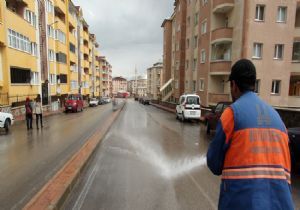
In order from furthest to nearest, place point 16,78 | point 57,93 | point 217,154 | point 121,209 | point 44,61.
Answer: point 57,93 < point 44,61 < point 16,78 < point 121,209 < point 217,154

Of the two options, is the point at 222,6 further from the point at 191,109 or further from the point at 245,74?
the point at 245,74

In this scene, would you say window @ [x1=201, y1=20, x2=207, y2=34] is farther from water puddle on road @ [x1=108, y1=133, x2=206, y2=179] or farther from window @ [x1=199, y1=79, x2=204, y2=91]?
water puddle on road @ [x1=108, y1=133, x2=206, y2=179]

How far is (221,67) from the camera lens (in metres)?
23.1

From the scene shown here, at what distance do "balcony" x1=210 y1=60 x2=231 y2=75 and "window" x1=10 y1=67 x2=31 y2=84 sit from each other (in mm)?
19977

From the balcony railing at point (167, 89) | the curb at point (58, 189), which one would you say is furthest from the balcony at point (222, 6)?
the curb at point (58, 189)

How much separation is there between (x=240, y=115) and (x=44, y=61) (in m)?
32.0

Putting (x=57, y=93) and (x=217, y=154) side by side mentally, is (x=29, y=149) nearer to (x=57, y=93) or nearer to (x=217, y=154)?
(x=217, y=154)

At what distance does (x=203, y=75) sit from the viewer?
87.7 feet

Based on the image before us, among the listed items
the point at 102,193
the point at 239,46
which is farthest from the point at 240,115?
the point at 239,46

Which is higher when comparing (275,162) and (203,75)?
(203,75)

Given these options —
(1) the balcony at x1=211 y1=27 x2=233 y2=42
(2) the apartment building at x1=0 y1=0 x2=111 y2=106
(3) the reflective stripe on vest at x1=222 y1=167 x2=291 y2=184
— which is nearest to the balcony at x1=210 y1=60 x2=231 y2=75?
(1) the balcony at x1=211 y1=27 x2=233 y2=42

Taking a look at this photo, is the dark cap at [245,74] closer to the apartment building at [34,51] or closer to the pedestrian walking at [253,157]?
the pedestrian walking at [253,157]

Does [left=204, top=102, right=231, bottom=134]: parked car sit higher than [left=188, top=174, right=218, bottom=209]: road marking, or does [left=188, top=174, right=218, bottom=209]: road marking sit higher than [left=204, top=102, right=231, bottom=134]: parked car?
[left=204, top=102, right=231, bottom=134]: parked car

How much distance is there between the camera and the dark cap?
206 centimetres
